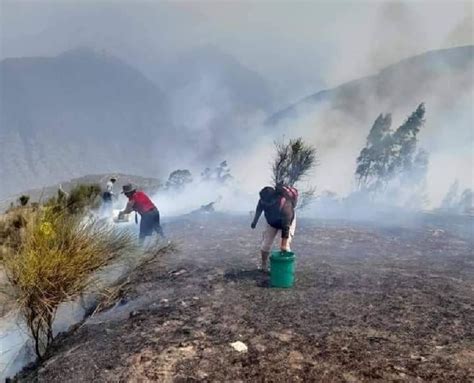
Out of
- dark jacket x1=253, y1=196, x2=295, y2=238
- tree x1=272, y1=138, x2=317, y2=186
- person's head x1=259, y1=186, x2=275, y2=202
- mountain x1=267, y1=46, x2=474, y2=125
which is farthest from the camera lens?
mountain x1=267, y1=46, x2=474, y2=125

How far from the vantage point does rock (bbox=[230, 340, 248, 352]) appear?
5.22 metres

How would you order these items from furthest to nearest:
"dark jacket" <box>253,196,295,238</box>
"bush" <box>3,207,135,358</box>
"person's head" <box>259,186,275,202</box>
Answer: "person's head" <box>259,186,275,202</box>
"dark jacket" <box>253,196,295,238</box>
"bush" <box>3,207,135,358</box>

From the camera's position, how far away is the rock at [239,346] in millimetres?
5219

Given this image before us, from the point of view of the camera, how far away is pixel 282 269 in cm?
746

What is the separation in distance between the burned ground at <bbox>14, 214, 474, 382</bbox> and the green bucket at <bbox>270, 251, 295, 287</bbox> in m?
0.21

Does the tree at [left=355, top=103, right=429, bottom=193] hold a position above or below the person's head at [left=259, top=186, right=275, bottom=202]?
above

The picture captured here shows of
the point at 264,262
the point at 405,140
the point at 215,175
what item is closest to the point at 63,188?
the point at 264,262

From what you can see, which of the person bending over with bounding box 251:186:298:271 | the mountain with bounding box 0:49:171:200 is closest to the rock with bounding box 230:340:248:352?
the person bending over with bounding box 251:186:298:271

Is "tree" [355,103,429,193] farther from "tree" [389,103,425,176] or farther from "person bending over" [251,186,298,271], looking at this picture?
"person bending over" [251,186,298,271]

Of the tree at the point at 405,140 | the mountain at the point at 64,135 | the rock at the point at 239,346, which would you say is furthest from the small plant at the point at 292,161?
the mountain at the point at 64,135

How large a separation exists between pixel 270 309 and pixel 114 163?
14555cm

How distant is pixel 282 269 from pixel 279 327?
5.53 feet

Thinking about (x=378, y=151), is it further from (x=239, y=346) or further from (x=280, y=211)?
(x=239, y=346)

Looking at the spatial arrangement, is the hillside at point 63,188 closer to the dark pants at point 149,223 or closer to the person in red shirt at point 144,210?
the person in red shirt at point 144,210
